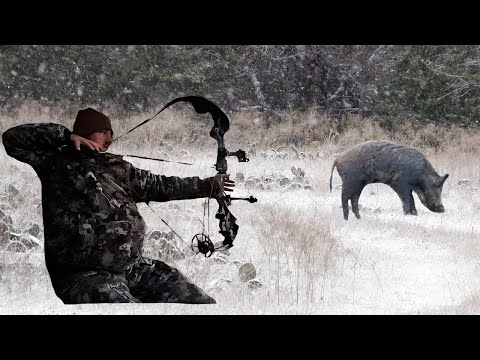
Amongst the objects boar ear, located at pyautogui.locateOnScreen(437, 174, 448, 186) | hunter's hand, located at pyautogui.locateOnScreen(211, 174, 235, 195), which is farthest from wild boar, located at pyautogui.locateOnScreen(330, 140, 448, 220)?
hunter's hand, located at pyautogui.locateOnScreen(211, 174, 235, 195)

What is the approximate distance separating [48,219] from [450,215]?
8.33 ft

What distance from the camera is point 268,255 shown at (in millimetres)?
3312

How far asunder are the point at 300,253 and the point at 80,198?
119 cm

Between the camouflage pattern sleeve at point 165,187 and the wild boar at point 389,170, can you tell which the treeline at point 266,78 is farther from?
the camouflage pattern sleeve at point 165,187

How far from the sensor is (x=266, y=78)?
557cm

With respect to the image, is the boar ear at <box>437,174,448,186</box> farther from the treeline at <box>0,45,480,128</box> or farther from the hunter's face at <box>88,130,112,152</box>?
the hunter's face at <box>88,130,112,152</box>

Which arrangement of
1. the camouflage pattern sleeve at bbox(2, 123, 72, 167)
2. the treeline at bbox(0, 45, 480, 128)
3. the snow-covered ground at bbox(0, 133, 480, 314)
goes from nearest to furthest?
the camouflage pattern sleeve at bbox(2, 123, 72, 167) → the snow-covered ground at bbox(0, 133, 480, 314) → the treeline at bbox(0, 45, 480, 128)

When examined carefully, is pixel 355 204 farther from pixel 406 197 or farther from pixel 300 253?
pixel 300 253

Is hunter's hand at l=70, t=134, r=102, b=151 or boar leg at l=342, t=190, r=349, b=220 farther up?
hunter's hand at l=70, t=134, r=102, b=151

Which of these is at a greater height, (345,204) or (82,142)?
(82,142)

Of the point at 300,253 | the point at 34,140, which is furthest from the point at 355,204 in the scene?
the point at 34,140

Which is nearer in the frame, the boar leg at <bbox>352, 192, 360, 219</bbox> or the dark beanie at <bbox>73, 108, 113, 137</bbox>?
the dark beanie at <bbox>73, 108, 113, 137</bbox>

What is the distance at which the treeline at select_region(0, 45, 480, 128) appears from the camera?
16.8 ft

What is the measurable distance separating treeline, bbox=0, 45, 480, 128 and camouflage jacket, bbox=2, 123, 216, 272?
2.30 m
